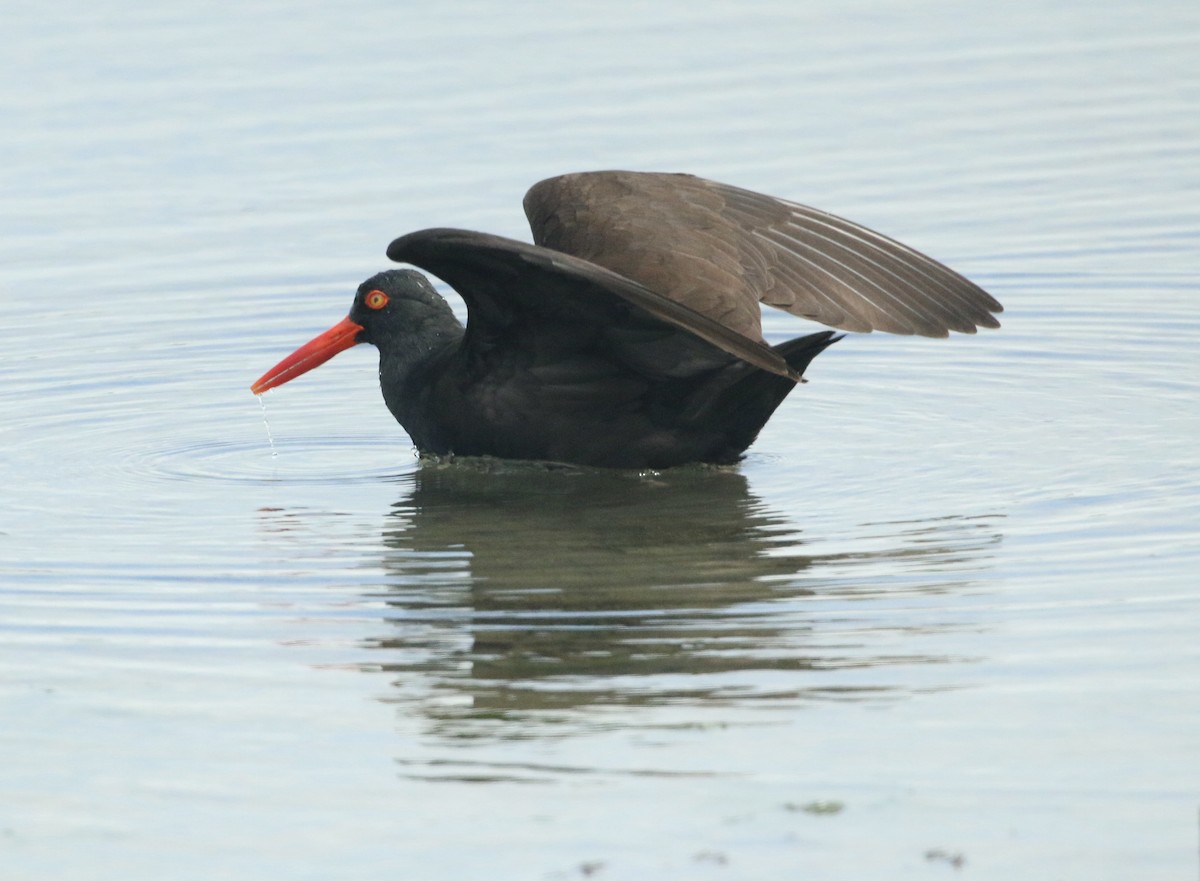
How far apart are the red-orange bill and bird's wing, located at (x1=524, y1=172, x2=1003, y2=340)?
135cm

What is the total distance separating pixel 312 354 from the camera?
9.72 metres

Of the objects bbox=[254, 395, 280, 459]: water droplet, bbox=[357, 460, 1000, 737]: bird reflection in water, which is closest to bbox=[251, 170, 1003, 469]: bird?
bbox=[357, 460, 1000, 737]: bird reflection in water

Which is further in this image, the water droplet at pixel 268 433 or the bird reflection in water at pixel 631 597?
the water droplet at pixel 268 433

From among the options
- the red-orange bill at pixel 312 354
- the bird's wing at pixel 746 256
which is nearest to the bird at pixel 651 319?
the bird's wing at pixel 746 256

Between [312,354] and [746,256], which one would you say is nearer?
[746,256]

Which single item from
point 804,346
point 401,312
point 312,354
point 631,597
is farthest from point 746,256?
point 312,354

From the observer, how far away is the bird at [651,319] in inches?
309

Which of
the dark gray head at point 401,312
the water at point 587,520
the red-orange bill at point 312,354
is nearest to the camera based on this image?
the water at point 587,520

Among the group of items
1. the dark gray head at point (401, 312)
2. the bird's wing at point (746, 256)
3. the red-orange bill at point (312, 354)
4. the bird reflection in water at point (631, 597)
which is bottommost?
the bird reflection in water at point (631, 597)

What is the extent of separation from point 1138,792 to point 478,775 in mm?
1414

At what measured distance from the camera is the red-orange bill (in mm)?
9633

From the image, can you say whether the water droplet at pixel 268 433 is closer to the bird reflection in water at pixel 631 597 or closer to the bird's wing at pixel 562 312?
the bird reflection in water at pixel 631 597

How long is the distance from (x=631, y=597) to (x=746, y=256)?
220 cm

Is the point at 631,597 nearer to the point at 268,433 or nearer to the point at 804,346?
the point at 804,346
